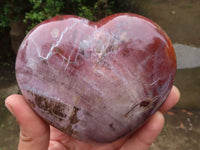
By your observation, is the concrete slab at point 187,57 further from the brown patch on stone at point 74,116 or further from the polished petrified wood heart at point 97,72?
the brown patch on stone at point 74,116

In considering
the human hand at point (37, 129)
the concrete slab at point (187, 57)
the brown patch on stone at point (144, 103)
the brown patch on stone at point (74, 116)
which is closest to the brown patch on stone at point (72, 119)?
the brown patch on stone at point (74, 116)

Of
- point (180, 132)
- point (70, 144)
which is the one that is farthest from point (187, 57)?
point (70, 144)

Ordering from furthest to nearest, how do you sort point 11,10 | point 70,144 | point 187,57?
point 187,57 < point 11,10 < point 70,144

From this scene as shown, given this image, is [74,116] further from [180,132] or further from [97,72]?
[180,132]

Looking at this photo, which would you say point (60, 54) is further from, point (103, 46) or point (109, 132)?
point (109, 132)

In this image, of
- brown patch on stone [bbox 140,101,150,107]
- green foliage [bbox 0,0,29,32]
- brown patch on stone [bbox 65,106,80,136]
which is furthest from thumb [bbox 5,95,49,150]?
green foliage [bbox 0,0,29,32]

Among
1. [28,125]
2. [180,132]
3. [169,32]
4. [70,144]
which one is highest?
[28,125]

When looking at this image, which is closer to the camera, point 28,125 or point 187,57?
point 28,125

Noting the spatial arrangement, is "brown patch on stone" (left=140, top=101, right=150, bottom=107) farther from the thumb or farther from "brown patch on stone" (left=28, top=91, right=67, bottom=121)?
the thumb
